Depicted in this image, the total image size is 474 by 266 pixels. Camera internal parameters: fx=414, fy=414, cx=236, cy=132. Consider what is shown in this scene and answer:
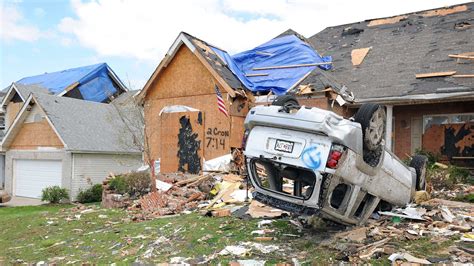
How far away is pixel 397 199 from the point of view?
6613 millimetres

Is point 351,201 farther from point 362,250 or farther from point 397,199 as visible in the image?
point 397,199

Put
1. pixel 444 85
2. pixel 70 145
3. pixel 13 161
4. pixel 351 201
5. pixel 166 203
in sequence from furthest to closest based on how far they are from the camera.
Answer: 1. pixel 13 161
2. pixel 70 145
3. pixel 444 85
4. pixel 166 203
5. pixel 351 201

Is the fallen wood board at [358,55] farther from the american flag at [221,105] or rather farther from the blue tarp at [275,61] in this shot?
the american flag at [221,105]

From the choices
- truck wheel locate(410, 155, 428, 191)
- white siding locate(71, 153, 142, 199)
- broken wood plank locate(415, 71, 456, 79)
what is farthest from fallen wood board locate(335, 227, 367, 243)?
white siding locate(71, 153, 142, 199)

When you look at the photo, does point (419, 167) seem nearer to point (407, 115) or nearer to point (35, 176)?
point (407, 115)

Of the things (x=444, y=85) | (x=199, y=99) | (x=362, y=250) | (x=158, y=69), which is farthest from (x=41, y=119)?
(x=362, y=250)

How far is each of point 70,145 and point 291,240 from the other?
16558mm

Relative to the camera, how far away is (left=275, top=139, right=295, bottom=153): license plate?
5352 mm

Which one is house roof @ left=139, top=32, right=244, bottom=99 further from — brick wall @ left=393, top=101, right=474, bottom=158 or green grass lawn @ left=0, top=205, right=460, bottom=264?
green grass lawn @ left=0, top=205, right=460, bottom=264

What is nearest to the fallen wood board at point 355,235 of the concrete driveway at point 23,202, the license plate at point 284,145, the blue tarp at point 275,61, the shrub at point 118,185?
the license plate at point 284,145

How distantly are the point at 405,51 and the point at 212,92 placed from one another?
7.63 metres

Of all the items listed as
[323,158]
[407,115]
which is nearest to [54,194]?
[407,115]

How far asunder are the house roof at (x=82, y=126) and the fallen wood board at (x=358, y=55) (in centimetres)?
1045

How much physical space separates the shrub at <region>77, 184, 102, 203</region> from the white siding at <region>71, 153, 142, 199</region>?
33cm
